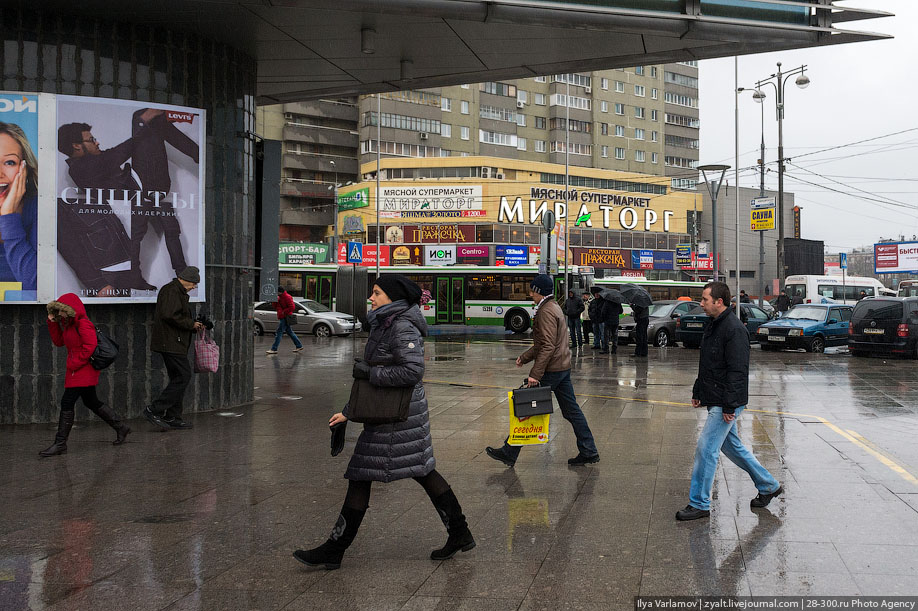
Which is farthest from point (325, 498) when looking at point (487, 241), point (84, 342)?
point (487, 241)

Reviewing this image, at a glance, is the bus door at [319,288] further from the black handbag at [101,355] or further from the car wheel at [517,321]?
the black handbag at [101,355]

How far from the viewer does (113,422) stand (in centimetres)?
820

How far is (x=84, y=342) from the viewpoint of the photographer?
25.3ft

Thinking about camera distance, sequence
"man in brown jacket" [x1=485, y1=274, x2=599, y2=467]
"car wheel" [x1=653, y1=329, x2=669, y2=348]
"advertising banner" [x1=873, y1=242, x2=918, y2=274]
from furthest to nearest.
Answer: "advertising banner" [x1=873, y1=242, x2=918, y2=274] < "car wheel" [x1=653, y1=329, x2=669, y2=348] < "man in brown jacket" [x1=485, y1=274, x2=599, y2=467]

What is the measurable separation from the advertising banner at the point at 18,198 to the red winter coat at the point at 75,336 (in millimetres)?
1783

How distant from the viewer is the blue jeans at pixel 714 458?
18.4 ft

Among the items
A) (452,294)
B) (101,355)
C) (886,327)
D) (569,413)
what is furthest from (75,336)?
(452,294)

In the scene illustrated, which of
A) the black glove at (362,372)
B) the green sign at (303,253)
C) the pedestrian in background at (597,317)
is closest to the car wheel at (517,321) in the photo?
the pedestrian in background at (597,317)

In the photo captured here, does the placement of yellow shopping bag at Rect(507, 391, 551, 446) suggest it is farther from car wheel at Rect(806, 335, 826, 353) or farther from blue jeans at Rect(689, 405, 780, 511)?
car wheel at Rect(806, 335, 826, 353)

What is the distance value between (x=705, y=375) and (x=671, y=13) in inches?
210

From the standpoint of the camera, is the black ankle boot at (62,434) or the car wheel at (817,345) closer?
the black ankle boot at (62,434)

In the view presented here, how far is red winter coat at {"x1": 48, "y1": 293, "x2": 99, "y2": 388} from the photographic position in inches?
304

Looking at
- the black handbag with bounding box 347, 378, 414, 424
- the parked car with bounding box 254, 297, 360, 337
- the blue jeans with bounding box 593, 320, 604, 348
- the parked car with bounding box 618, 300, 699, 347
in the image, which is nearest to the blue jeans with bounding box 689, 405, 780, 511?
the black handbag with bounding box 347, 378, 414, 424

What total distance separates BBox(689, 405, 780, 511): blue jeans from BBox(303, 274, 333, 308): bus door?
2936cm
